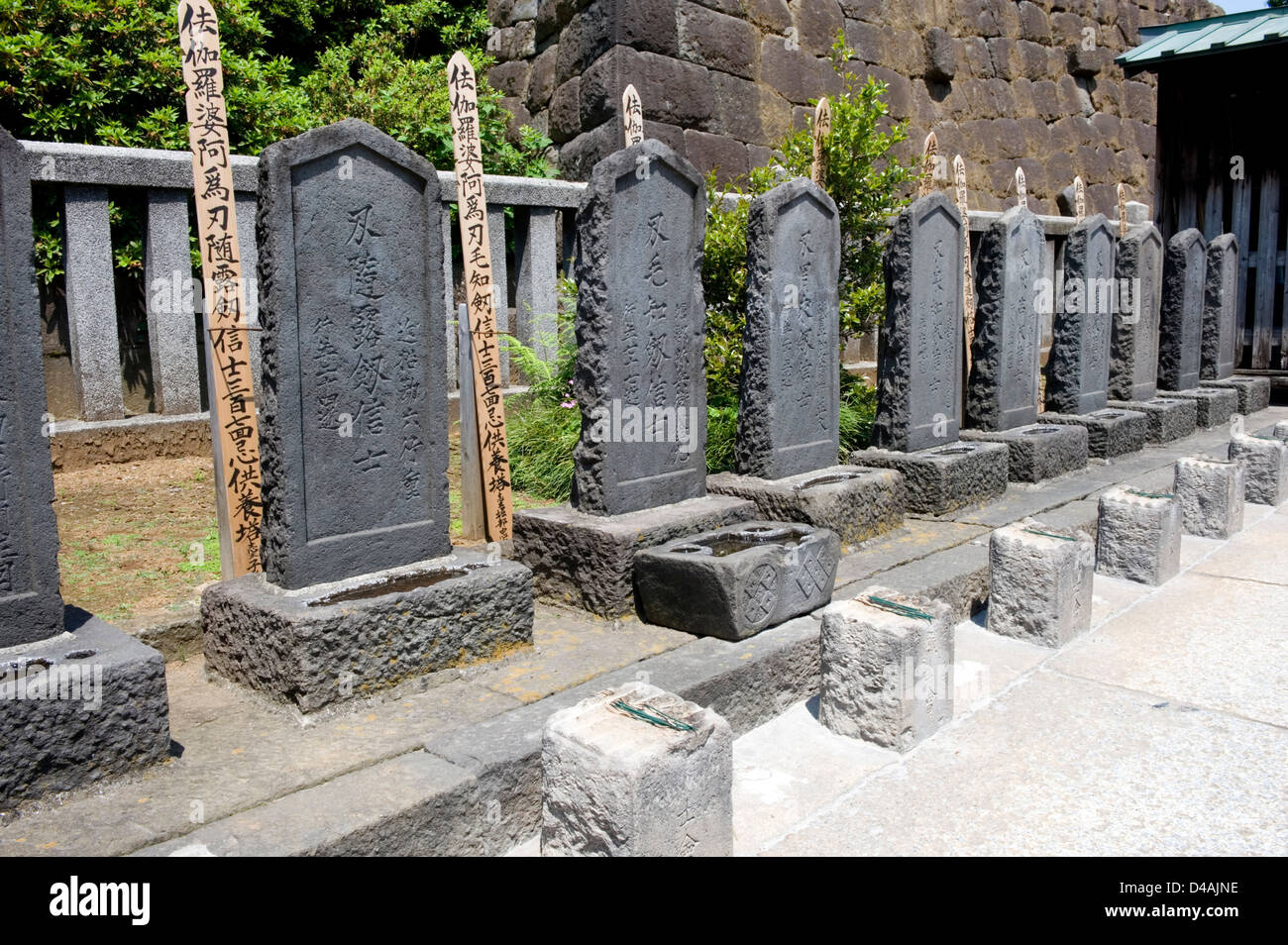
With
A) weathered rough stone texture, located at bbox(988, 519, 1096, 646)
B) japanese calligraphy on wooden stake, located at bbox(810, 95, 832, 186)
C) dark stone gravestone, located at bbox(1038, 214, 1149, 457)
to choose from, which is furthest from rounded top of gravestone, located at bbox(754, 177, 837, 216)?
dark stone gravestone, located at bbox(1038, 214, 1149, 457)

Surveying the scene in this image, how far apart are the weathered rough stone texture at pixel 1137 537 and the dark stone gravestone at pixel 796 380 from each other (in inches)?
37.4

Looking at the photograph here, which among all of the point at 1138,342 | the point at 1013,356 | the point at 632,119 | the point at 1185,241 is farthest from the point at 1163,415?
the point at 632,119

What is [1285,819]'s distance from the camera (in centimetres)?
242

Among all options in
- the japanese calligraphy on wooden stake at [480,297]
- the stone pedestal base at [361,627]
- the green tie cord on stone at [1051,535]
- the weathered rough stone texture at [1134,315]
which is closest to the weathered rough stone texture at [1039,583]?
the green tie cord on stone at [1051,535]

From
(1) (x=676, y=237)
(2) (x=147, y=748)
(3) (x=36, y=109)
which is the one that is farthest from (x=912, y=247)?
(3) (x=36, y=109)

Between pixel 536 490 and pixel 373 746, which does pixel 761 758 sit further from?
pixel 536 490

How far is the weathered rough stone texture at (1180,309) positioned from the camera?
8.41 m

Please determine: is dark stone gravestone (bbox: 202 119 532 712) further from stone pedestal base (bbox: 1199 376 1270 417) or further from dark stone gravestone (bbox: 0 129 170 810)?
stone pedestal base (bbox: 1199 376 1270 417)

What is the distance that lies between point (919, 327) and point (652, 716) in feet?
11.7

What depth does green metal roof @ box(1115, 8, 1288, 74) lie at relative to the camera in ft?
31.8

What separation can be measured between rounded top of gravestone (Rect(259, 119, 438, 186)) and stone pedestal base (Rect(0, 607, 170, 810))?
1408mm

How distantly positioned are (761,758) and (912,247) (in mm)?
3171

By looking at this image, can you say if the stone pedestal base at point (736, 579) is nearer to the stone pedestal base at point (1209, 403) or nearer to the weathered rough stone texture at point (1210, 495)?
the weathered rough stone texture at point (1210, 495)

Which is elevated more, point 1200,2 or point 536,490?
point 1200,2
